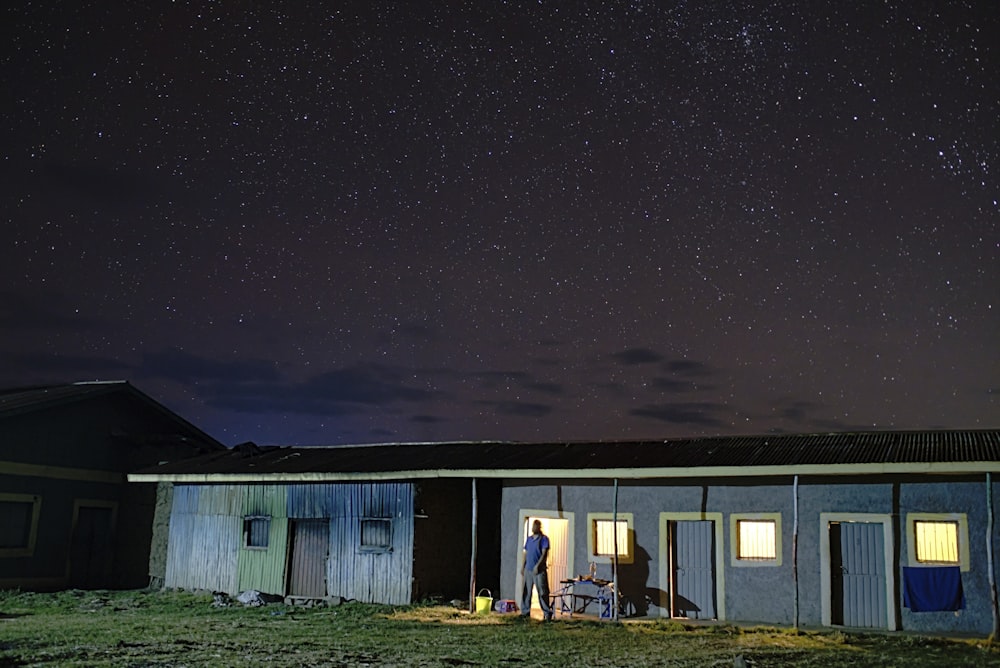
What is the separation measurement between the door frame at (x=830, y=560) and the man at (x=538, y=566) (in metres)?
5.04

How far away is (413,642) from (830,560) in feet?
25.1

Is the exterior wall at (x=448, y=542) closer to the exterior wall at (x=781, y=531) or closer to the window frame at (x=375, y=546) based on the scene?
the window frame at (x=375, y=546)

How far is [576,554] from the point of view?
20312 mm

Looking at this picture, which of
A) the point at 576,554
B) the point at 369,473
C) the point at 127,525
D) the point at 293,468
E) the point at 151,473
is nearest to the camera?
the point at 576,554

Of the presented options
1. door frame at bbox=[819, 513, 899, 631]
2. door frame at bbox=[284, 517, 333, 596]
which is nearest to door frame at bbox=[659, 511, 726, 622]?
door frame at bbox=[819, 513, 899, 631]

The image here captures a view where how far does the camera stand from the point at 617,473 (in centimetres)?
1909

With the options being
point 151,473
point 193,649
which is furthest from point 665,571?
point 151,473

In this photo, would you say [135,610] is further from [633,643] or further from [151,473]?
[633,643]

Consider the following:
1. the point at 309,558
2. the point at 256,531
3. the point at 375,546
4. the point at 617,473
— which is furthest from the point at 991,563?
the point at 256,531

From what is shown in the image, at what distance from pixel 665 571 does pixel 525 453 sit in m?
4.64

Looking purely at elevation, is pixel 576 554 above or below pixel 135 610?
above

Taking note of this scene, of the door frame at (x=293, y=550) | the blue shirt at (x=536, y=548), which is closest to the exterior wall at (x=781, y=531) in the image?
the blue shirt at (x=536, y=548)

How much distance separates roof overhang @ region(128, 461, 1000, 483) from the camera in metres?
16.3

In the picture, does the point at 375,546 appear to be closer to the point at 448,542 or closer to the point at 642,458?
the point at 448,542
